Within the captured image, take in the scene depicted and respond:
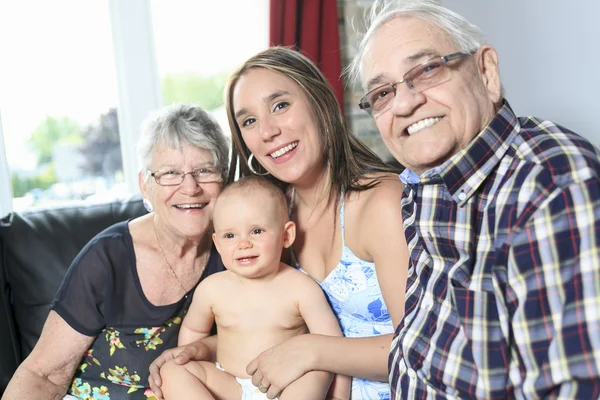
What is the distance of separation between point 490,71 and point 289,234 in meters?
0.79

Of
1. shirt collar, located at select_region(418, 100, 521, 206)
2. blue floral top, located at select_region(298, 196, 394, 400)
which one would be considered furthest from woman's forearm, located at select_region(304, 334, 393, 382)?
shirt collar, located at select_region(418, 100, 521, 206)

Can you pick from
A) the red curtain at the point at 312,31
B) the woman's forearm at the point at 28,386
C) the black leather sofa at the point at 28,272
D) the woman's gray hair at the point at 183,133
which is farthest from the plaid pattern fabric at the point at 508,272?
the red curtain at the point at 312,31

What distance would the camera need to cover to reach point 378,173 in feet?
5.99

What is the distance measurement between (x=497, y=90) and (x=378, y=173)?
0.56 meters

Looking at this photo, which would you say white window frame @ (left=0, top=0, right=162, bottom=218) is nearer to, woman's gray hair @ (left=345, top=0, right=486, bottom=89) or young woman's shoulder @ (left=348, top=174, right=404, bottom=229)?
young woman's shoulder @ (left=348, top=174, right=404, bottom=229)

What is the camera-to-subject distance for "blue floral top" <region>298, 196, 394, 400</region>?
1.75 metres

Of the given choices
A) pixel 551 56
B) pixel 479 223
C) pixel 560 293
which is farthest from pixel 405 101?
pixel 551 56

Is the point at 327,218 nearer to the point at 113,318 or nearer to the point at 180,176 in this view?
the point at 180,176

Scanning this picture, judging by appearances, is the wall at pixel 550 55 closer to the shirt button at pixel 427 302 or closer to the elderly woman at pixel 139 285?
the elderly woman at pixel 139 285

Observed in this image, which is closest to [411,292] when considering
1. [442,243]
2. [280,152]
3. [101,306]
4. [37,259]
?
[442,243]

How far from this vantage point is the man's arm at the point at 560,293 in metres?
0.96

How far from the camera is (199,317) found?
1.88 metres

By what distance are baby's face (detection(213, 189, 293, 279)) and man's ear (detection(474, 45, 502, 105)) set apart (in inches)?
28.9

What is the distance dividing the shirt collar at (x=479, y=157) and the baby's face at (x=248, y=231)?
2.21 feet
